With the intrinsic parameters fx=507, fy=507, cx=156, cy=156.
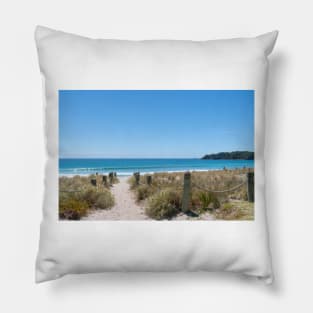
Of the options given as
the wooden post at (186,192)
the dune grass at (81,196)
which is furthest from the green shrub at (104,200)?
the wooden post at (186,192)

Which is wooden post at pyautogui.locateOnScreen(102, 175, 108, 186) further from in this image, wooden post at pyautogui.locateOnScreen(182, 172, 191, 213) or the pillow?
wooden post at pyautogui.locateOnScreen(182, 172, 191, 213)

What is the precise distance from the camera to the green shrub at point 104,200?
1164 millimetres

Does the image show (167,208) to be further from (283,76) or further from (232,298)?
(283,76)

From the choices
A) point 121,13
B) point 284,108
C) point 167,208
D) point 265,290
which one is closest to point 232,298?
point 265,290

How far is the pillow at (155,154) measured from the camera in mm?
1134

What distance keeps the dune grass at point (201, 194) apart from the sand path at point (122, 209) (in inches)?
0.5

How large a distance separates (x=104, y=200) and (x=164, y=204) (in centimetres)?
14

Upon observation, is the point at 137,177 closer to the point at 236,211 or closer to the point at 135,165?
the point at 135,165

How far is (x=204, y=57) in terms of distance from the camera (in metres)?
1.15

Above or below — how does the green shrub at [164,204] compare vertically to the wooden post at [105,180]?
below

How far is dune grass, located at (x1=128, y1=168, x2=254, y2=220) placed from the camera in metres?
1.16

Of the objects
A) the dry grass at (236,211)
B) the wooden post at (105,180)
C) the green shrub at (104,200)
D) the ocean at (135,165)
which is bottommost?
the dry grass at (236,211)

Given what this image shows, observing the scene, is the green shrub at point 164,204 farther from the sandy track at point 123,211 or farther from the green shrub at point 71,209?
the green shrub at point 71,209

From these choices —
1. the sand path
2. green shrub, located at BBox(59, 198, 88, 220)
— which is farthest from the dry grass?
green shrub, located at BBox(59, 198, 88, 220)
